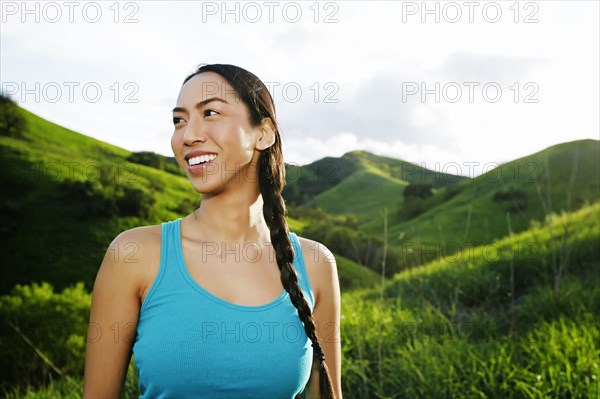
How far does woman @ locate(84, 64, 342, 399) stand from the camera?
191 centimetres

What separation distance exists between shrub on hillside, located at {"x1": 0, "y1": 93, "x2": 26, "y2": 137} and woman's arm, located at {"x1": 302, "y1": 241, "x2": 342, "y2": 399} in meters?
17.6

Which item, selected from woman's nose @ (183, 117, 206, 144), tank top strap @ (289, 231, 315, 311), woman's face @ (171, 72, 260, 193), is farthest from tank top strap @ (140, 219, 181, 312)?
tank top strap @ (289, 231, 315, 311)

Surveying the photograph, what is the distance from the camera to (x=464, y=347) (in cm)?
558

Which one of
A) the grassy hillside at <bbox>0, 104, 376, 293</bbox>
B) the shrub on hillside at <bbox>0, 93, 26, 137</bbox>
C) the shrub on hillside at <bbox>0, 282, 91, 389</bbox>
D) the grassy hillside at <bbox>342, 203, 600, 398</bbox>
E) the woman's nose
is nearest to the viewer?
the woman's nose

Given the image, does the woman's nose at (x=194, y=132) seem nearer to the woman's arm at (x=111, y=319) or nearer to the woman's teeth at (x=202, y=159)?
the woman's teeth at (x=202, y=159)

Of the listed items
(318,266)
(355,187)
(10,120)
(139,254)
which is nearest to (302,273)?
(318,266)

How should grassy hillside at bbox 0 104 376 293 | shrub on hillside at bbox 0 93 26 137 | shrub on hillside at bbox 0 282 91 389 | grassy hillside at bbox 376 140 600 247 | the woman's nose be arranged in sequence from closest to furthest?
1. the woman's nose
2. shrub on hillside at bbox 0 282 91 389
3. grassy hillside at bbox 0 104 376 293
4. shrub on hillside at bbox 0 93 26 137
5. grassy hillside at bbox 376 140 600 247

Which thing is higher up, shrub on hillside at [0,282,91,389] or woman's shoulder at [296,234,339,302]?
woman's shoulder at [296,234,339,302]

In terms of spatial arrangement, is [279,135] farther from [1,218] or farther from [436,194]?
[436,194]

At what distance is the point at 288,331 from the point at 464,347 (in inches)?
157

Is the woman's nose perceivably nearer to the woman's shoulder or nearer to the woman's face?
the woman's face

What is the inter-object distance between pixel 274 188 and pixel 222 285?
472 millimetres

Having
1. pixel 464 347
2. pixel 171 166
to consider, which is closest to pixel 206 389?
pixel 464 347

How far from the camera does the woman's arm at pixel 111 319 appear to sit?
1906 mm
